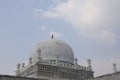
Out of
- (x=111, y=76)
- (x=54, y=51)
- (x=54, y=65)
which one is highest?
(x=54, y=51)

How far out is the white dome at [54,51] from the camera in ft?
106

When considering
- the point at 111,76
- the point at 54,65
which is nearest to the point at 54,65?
the point at 54,65

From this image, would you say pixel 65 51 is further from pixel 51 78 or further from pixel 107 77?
pixel 107 77

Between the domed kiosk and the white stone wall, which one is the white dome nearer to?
the domed kiosk

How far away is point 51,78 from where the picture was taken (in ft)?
96.2

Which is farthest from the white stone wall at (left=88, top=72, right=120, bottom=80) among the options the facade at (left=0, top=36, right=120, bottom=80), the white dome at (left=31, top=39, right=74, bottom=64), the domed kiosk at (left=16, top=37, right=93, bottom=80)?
the white dome at (left=31, top=39, right=74, bottom=64)

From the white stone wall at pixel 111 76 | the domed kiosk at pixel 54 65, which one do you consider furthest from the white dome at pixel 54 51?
the white stone wall at pixel 111 76

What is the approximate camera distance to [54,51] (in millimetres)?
32875

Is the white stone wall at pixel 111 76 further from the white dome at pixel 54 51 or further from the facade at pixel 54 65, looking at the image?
the white dome at pixel 54 51

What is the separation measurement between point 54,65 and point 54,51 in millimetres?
2877

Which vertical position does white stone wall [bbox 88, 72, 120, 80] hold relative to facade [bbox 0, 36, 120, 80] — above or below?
below

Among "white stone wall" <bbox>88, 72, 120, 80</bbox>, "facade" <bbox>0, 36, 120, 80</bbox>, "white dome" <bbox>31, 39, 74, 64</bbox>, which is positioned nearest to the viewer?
"white stone wall" <bbox>88, 72, 120, 80</bbox>

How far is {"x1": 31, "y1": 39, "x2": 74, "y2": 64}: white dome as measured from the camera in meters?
32.4

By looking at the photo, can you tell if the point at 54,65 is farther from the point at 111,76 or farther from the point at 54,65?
the point at 111,76
